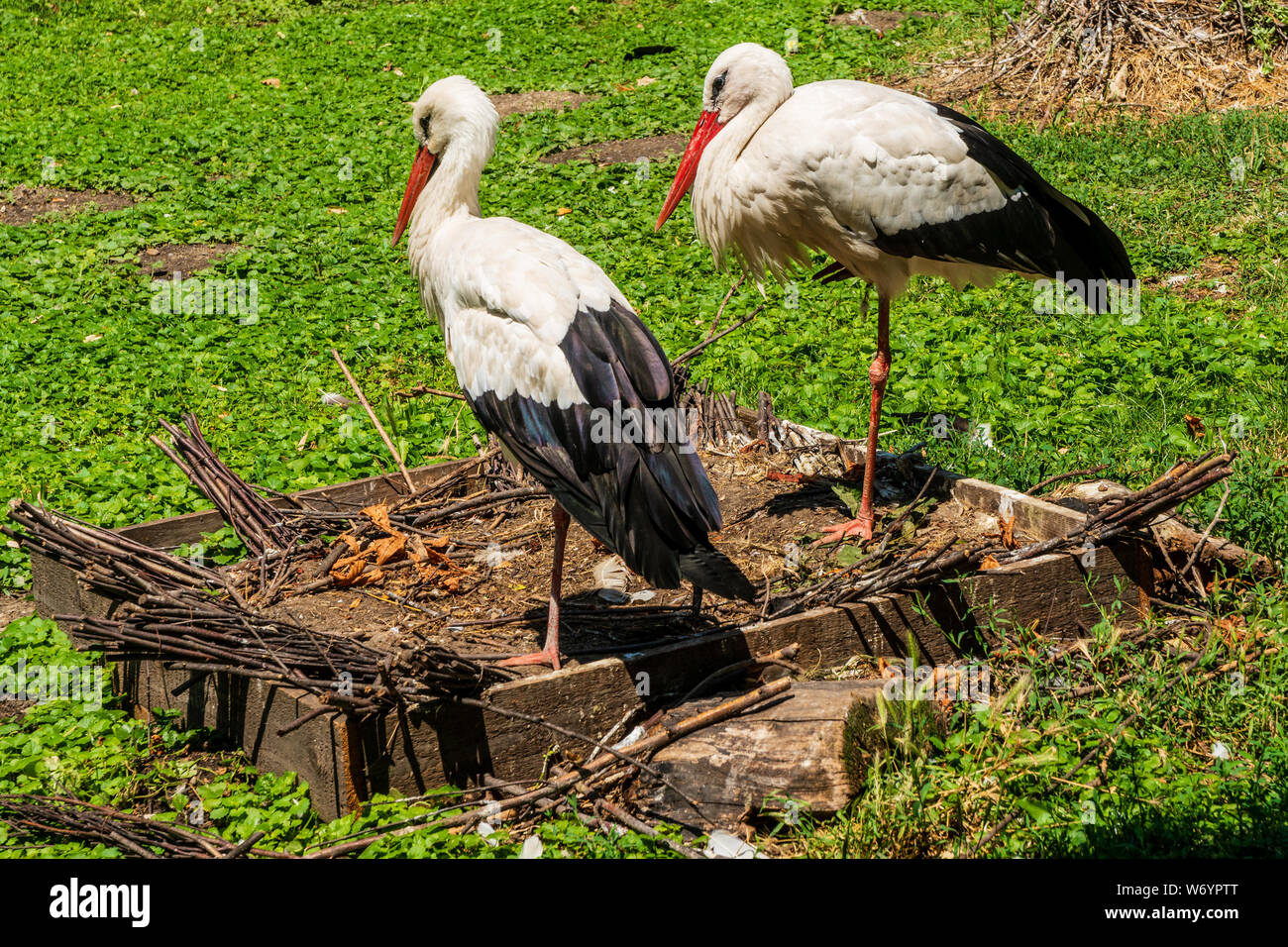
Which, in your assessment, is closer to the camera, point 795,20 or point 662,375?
point 662,375

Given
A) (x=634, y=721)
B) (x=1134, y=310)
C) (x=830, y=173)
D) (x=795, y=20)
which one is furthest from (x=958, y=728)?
(x=795, y=20)

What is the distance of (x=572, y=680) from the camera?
3.67m

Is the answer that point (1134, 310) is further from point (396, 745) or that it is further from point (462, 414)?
point (396, 745)

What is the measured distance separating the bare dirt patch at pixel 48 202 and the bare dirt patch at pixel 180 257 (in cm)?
109

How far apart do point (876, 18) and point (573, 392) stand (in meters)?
11.4

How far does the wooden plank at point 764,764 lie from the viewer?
3383mm

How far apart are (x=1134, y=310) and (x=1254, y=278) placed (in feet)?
3.17

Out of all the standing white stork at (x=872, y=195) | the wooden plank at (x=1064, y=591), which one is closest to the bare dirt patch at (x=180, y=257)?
the standing white stork at (x=872, y=195)

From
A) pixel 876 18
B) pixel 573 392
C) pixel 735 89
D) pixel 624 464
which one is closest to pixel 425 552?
pixel 573 392

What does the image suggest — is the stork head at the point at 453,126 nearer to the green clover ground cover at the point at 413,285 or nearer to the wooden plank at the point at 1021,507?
the green clover ground cover at the point at 413,285

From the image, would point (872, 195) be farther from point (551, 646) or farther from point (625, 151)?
point (625, 151)

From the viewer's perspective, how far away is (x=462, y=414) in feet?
22.0

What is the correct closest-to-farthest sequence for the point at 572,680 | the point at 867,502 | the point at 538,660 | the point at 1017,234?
the point at 572,680, the point at 538,660, the point at 867,502, the point at 1017,234

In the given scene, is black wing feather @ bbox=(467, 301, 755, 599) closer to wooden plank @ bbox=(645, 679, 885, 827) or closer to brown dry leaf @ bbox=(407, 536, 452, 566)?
wooden plank @ bbox=(645, 679, 885, 827)
